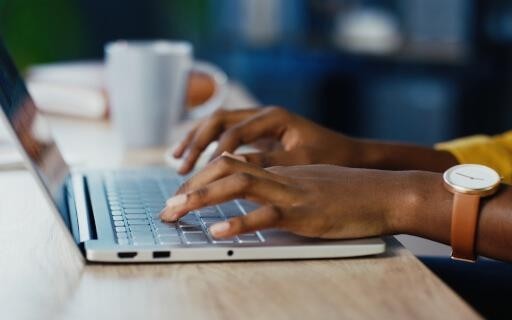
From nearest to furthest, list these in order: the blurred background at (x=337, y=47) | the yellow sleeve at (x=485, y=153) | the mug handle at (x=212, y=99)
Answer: the yellow sleeve at (x=485, y=153)
the mug handle at (x=212, y=99)
the blurred background at (x=337, y=47)

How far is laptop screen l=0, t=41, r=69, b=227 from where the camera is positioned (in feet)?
2.58

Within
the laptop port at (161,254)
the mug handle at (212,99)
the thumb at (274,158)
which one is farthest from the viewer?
the mug handle at (212,99)

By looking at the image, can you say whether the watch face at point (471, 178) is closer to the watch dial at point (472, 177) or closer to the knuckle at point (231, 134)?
the watch dial at point (472, 177)

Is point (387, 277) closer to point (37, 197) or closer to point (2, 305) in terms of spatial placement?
point (2, 305)

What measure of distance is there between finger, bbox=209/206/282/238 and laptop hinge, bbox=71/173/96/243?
11 centimetres

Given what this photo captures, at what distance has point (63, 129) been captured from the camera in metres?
1.53

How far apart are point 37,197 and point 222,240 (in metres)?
0.31

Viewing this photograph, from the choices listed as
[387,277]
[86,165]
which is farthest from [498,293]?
[86,165]

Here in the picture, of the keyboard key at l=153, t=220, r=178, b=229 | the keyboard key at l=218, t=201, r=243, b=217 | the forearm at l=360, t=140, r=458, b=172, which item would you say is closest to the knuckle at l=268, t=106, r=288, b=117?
the forearm at l=360, t=140, r=458, b=172

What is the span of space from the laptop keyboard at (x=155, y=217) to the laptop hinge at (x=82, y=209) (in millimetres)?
21

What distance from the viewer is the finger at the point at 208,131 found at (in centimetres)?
110

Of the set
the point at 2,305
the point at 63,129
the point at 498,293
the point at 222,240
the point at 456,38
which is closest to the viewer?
the point at 2,305

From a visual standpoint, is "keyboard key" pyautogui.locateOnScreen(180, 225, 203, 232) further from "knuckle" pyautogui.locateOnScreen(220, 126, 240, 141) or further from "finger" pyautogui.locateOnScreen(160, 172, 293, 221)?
"knuckle" pyautogui.locateOnScreen(220, 126, 240, 141)

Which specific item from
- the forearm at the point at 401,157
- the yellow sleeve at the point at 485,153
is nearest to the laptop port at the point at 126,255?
the forearm at the point at 401,157
